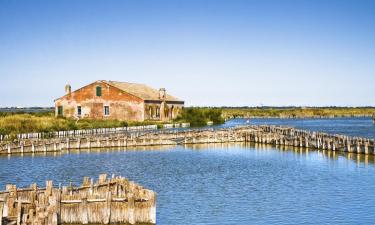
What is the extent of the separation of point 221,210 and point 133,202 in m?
4.90

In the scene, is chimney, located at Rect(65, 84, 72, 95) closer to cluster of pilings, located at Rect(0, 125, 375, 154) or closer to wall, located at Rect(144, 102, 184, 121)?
wall, located at Rect(144, 102, 184, 121)

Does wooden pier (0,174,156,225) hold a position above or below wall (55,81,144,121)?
below

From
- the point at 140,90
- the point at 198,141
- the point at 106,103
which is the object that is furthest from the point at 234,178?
the point at 140,90

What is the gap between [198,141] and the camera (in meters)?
54.6

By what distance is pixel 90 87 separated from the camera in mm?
75688

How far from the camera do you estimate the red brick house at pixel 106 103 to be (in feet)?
245

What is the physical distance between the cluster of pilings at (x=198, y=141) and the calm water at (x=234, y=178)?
1798mm

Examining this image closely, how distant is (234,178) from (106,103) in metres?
47.8

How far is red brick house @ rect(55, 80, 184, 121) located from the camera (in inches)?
2936

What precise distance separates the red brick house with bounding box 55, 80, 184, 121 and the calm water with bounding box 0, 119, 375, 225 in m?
27.0

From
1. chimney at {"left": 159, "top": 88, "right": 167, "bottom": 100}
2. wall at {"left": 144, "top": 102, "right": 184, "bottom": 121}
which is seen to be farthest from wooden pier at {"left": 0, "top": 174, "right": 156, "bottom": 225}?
chimney at {"left": 159, "top": 88, "right": 167, "bottom": 100}

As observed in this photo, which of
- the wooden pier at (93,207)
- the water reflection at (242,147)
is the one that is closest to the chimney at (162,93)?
the water reflection at (242,147)

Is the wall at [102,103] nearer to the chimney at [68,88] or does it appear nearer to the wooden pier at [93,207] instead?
the chimney at [68,88]

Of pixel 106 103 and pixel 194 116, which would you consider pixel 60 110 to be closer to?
pixel 106 103
